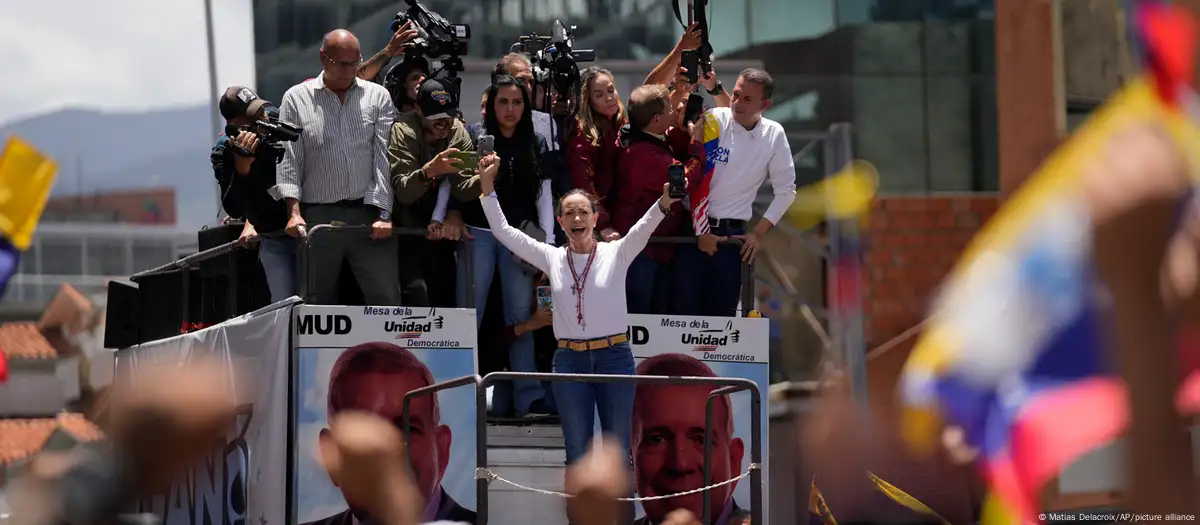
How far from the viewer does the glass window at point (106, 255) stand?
55.4 meters

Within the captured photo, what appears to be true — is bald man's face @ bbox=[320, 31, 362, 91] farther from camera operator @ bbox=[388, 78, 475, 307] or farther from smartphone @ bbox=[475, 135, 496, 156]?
smartphone @ bbox=[475, 135, 496, 156]

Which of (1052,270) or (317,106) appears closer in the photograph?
(1052,270)

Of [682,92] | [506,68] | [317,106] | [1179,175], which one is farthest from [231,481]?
[1179,175]

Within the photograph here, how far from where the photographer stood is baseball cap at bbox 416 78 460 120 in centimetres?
852

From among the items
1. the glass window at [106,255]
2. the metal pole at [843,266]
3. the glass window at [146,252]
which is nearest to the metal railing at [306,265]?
the metal pole at [843,266]

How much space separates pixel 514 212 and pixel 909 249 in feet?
45.4

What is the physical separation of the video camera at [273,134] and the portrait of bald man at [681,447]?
215 centimetres

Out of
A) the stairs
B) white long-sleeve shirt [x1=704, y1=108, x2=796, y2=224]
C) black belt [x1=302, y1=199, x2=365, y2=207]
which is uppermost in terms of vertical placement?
white long-sleeve shirt [x1=704, y1=108, x2=796, y2=224]

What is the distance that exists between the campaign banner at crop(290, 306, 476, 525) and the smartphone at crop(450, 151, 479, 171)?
736 mm

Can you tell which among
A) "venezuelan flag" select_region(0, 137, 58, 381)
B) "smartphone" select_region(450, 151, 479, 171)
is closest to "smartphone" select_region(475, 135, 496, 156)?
"smartphone" select_region(450, 151, 479, 171)

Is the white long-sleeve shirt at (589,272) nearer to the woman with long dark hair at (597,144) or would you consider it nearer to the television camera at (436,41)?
the woman with long dark hair at (597,144)

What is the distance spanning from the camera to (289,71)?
22016 mm

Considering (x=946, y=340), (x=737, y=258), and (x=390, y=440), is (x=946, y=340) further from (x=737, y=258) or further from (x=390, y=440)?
(x=737, y=258)

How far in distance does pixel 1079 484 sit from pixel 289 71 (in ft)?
59.6
